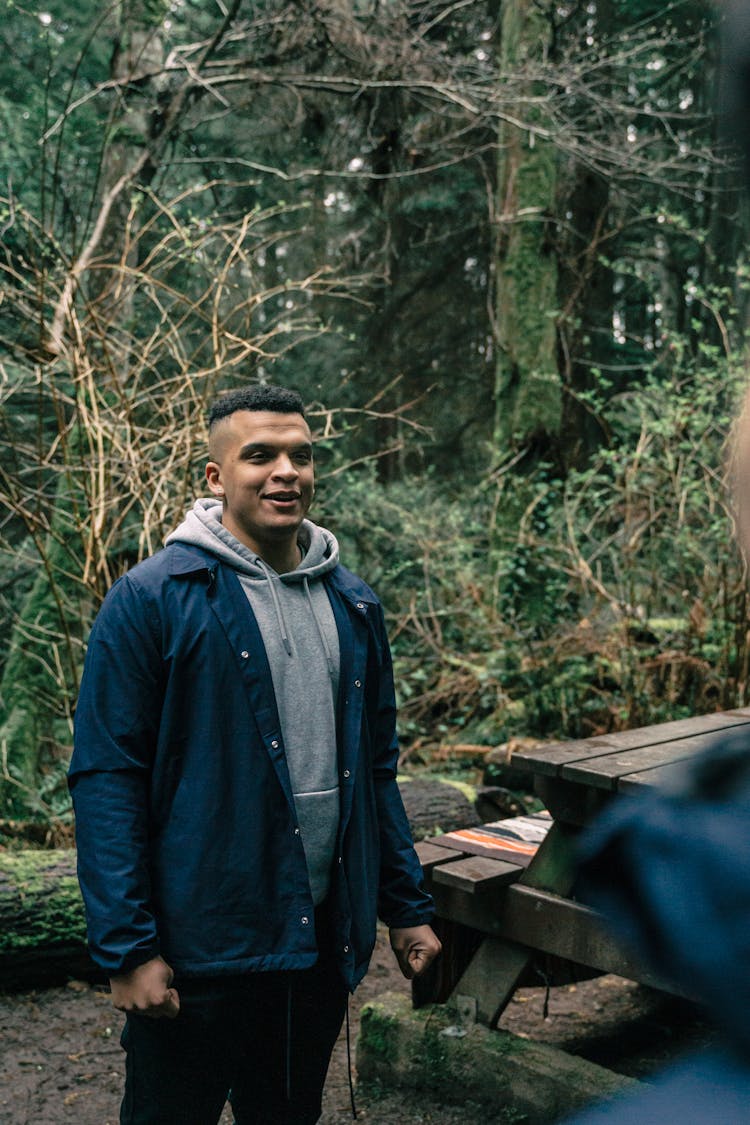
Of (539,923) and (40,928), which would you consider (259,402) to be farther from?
(40,928)

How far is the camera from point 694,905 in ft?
2.29

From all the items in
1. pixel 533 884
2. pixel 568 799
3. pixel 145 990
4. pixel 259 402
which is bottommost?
pixel 533 884

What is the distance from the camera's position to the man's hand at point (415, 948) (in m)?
2.91

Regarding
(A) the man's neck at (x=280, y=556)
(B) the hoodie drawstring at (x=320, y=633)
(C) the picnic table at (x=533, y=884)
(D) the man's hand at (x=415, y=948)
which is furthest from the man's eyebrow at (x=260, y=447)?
(C) the picnic table at (x=533, y=884)

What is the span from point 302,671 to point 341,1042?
8.26 feet

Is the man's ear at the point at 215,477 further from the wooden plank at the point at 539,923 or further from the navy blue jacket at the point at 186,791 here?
the wooden plank at the point at 539,923

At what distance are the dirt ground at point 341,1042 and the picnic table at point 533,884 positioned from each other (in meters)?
0.41

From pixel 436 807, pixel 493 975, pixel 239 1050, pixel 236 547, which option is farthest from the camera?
pixel 436 807

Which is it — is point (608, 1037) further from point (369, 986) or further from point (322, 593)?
point (322, 593)

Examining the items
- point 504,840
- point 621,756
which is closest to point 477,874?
point 504,840

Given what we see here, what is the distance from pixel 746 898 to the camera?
2.23ft

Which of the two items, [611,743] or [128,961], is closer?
[128,961]

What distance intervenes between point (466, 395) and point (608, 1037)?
13348 millimetres

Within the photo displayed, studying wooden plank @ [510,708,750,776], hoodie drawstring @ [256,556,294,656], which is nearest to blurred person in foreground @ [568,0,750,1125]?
hoodie drawstring @ [256,556,294,656]
